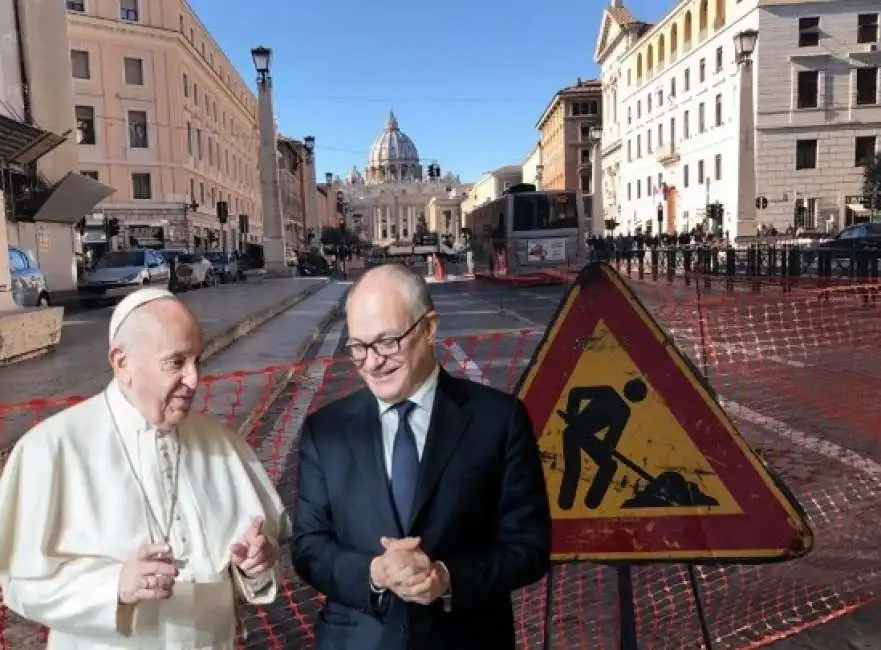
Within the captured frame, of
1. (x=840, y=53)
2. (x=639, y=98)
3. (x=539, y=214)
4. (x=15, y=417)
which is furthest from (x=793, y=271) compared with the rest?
(x=639, y=98)

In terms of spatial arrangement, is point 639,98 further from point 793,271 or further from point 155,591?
point 155,591

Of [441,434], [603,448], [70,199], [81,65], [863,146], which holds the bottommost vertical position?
[603,448]

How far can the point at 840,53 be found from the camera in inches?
1698

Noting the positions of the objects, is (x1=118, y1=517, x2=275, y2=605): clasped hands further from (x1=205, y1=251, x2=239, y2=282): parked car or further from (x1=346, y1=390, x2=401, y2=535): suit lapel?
(x1=205, y1=251, x2=239, y2=282): parked car

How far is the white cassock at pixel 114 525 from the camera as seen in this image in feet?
5.38

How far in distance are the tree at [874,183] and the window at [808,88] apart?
4.96 m

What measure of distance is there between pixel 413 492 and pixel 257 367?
749 cm

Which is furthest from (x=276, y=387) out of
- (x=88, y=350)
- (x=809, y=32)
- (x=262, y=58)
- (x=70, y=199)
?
(x=809, y=32)

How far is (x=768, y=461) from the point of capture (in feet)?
17.9

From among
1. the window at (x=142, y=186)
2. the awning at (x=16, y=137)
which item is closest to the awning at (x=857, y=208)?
the window at (x=142, y=186)

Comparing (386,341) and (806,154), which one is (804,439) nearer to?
(386,341)

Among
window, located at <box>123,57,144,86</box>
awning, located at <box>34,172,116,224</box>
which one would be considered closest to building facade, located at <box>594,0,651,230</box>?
window, located at <box>123,57,144,86</box>

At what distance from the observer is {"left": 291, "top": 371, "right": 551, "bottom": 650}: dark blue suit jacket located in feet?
5.62

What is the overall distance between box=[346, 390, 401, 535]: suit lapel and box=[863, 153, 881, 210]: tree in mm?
44130
